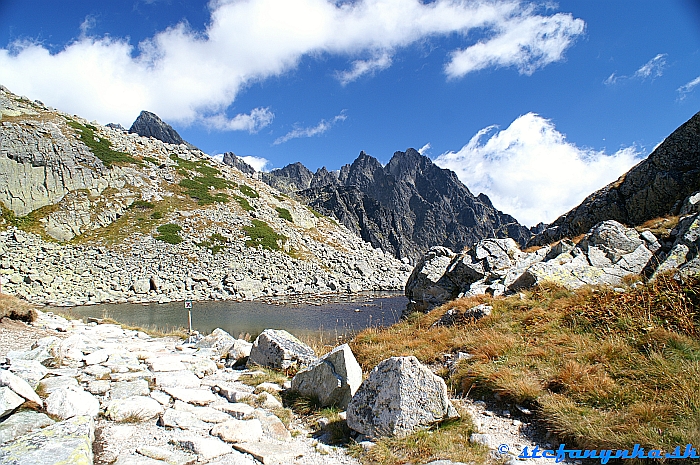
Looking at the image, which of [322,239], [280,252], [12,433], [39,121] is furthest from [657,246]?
[39,121]

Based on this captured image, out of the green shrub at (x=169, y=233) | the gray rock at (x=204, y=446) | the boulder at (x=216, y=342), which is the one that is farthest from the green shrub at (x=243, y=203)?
Answer: the gray rock at (x=204, y=446)

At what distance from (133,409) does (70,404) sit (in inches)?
34.7

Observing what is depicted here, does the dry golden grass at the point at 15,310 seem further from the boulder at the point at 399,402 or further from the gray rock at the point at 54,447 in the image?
the boulder at the point at 399,402

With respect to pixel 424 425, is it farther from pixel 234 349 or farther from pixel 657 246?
pixel 657 246

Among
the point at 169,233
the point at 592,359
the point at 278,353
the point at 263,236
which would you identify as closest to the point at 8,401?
the point at 278,353

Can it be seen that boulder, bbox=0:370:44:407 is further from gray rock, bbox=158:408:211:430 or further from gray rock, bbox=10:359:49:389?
gray rock, bbox=158:408:211:430

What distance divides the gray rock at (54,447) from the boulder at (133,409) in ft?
3.16

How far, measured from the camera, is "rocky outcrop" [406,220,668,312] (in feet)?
39.4

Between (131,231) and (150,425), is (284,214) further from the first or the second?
(150,425)

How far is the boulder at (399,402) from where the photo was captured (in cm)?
510

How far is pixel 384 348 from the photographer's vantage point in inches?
387

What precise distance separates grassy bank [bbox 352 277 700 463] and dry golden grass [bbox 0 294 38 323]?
1515 cm

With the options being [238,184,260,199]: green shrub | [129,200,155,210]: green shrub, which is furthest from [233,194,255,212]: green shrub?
[129,200,155,210]: green shrub

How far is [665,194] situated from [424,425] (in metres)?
22.6
